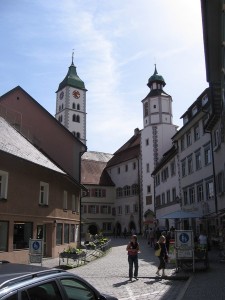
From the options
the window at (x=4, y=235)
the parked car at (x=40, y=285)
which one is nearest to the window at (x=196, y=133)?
the window at (x=4, y=235)

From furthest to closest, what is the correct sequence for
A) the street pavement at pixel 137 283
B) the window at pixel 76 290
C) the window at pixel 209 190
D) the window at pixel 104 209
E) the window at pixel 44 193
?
1. the window at pixel 104 209
2. the window at pixel 209 190
3. the window at pixel 44 193
4. the street pavement at pixel 137 283
5. the window at pixel 76 290

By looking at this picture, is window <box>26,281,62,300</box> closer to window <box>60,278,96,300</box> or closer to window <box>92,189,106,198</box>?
window <box>60,278,96,300</box>

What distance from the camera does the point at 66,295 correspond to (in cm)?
461

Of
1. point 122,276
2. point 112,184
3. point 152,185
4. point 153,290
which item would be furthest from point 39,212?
point 112,184

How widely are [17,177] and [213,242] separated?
1755 centimetres

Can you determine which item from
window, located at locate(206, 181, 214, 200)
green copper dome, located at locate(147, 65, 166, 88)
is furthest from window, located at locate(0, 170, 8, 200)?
green copper dome, located at locate(147, 65, 166, 88)

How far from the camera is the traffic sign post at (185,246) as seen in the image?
16547 millimetres

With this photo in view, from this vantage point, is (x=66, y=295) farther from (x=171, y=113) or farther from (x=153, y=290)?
(x=171, y=113)

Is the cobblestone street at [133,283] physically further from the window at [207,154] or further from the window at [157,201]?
the window at [157,201]

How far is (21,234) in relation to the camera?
21.1m

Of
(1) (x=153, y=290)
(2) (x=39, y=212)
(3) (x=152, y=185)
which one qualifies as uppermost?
(3) (x=152, y=185)

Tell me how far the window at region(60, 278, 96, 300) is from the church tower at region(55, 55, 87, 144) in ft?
277

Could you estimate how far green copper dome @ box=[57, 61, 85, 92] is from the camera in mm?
93438

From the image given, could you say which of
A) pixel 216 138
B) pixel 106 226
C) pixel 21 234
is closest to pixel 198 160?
pixel 216 138
